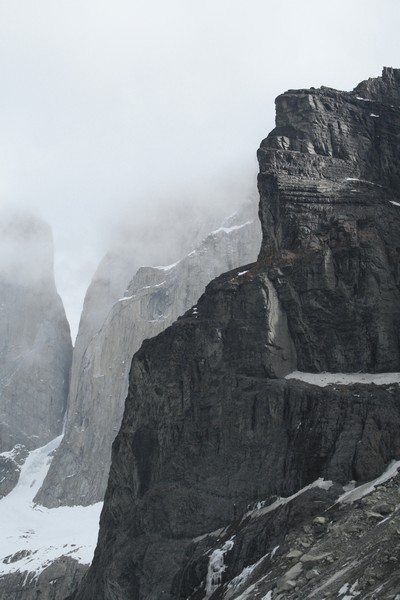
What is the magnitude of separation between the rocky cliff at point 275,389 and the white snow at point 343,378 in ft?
2.52

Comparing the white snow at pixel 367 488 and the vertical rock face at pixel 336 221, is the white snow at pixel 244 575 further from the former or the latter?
the vertical rock face at pixel 336 221

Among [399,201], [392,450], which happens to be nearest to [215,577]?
[392,450]

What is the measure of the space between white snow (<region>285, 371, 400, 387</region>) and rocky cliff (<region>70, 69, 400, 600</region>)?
0.77 meters

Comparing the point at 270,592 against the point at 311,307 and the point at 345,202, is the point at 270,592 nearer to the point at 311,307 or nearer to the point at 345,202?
the point at 311,307

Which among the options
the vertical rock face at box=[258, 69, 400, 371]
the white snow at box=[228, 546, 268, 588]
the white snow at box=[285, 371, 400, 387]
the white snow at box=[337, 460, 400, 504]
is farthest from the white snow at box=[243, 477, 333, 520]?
the vertical rock face at box=[258, 69, 400, 371]

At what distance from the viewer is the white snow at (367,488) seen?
77688 millimetres

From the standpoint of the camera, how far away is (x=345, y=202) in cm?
10306

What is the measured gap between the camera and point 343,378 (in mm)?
92562

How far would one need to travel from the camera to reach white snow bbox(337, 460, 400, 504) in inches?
3059

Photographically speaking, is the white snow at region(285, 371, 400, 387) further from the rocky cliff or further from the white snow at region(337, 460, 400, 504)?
the white snow at region(337, 460, 400, 504)

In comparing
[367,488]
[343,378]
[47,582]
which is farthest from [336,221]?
[47,582]

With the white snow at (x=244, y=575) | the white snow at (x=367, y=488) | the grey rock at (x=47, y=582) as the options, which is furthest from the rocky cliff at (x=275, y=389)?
the grey rock at (x=47, y=582)

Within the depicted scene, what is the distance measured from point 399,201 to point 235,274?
55.3 feet

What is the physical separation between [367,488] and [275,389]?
1552cm
